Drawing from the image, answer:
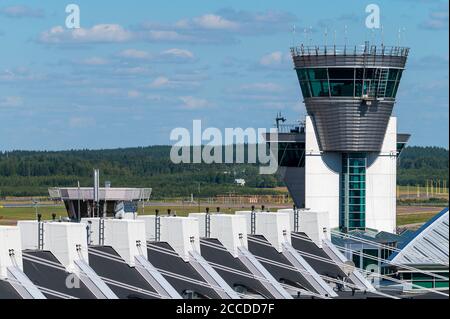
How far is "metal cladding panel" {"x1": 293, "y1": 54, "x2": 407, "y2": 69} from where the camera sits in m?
121

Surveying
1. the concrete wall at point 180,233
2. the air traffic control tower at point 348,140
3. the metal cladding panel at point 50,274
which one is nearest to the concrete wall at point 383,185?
the air traffic control tower at point 348,140

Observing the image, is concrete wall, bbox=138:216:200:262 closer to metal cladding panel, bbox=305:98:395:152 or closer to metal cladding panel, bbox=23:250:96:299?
metal cladding panel, bbox=23:250:96:299

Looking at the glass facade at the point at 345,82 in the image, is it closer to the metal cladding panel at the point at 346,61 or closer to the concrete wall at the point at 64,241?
the metal cladding panel at the point at 346,61

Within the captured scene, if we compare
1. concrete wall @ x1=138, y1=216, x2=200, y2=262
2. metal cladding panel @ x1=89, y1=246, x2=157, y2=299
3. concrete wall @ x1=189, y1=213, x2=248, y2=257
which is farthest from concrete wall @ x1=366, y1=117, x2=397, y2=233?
metal cladding panel @ x1=89, y1=246, x2=157, y2=299

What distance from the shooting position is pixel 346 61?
397 feet

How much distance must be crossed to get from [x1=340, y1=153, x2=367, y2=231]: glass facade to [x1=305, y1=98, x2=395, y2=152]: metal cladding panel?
1.39 metres

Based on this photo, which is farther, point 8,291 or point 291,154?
point 291,154

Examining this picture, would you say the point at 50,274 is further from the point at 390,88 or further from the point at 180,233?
the point at 390,88

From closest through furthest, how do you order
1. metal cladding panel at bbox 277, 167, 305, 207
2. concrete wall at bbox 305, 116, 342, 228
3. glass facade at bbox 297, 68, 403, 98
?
glass facade at bbox 297, 68, 403, 98
concrete wall at bbox 305, 116, 342, 228
metal cladding panel at bbox 277, 167, 305, 207

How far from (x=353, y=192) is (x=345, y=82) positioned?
10.0 meters

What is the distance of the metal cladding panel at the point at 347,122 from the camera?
401 feet

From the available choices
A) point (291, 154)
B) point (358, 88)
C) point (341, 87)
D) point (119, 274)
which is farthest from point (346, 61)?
point (119, 274)
